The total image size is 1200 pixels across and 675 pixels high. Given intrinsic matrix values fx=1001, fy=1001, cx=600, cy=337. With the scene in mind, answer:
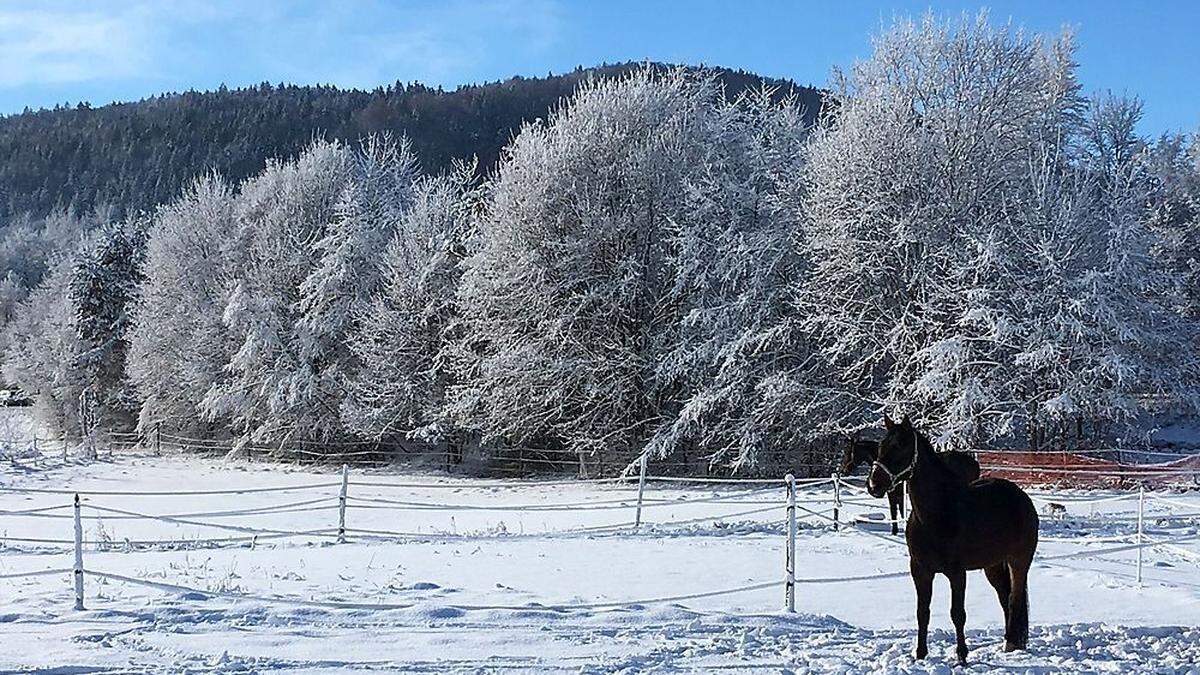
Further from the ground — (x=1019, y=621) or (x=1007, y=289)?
(x=1007, y=289)

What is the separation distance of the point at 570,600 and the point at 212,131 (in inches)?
5332

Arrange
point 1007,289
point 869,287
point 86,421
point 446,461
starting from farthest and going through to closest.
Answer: point 86,421 < point 446,461 < point 869,287 < point 1007,289

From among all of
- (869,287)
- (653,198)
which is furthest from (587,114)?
(869,287)

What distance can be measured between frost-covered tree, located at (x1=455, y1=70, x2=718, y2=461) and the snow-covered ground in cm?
858

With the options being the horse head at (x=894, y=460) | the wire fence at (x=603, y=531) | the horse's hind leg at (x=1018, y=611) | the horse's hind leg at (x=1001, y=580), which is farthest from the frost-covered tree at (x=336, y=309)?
the horse's hind leg at (x=1018, y=611)

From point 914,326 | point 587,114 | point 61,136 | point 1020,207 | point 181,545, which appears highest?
point 61,136

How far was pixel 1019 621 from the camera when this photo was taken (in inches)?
289

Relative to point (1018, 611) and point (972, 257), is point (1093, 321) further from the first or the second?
point (1018, 611)

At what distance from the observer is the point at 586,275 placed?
94.0ft

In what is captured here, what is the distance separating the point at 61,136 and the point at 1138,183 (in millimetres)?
156047

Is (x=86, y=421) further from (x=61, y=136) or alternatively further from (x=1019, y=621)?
(x=61, y=136)

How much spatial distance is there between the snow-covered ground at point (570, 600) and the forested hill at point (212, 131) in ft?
283

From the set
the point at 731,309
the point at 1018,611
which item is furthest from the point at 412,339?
the point at 1018,611

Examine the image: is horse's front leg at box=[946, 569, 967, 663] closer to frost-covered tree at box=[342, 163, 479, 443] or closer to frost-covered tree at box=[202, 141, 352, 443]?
frost-covered tree at box=[342, 163, 479, 443]
